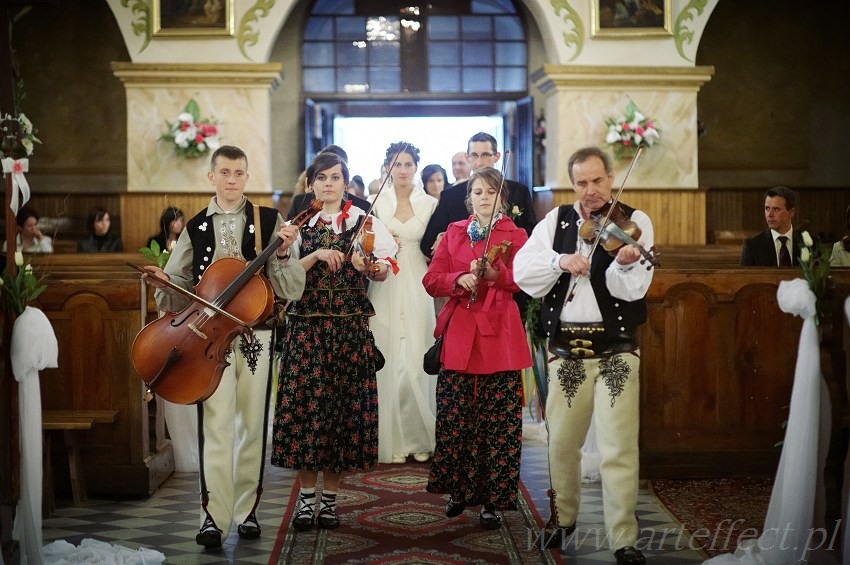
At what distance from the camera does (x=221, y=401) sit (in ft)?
13.8

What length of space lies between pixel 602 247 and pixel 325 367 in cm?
137

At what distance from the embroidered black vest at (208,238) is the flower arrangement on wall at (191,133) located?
21.7ft

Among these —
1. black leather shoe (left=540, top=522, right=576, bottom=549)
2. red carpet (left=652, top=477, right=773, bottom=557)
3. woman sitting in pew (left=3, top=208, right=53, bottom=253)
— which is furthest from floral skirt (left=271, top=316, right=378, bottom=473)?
woman sitting in pew (left=3, top=208, right=53, bottom=253)

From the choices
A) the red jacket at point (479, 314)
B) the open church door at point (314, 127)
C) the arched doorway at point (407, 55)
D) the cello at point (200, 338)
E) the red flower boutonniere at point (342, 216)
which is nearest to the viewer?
the cello at point (200, 338)

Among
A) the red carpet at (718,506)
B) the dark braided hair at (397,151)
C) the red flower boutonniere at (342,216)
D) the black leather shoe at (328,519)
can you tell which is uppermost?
the dark braided hair at (397,151)

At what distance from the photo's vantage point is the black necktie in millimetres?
6062

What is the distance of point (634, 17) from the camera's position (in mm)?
11000

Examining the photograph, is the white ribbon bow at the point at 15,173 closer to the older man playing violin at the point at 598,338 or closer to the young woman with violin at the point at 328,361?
the young woman with violin at the point at 328,361

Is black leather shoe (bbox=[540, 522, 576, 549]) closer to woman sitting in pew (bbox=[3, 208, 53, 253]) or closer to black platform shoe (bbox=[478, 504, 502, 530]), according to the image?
black platform shoe (bbox=[478, 504, 502, 530])

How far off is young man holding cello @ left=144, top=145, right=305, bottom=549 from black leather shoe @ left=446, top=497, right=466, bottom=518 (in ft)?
3.20

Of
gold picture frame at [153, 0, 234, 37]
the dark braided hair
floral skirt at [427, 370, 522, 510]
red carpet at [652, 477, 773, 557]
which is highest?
gold picture frame at [153, 0, 234, 37]

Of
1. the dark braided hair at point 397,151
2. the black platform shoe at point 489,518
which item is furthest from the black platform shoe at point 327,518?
the dark braided hair at point 397,151

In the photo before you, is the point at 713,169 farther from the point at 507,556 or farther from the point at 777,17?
the point at 507,556

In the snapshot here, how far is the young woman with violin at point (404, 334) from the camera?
6215 millimetres
